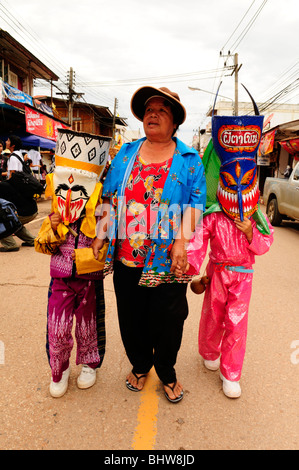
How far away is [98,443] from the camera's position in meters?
1.69

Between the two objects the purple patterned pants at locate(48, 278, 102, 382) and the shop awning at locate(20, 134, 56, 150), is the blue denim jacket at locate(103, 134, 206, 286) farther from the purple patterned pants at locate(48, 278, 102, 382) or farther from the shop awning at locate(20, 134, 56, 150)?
the shop awning at locate(20, 134, 56, 150)

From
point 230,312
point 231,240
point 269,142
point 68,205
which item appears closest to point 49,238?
point 68,205

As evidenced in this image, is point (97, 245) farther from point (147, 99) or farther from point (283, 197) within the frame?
point (283, 197)

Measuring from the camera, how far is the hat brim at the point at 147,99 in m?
1.76

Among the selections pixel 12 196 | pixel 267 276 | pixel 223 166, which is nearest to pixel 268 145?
pixel 267 276

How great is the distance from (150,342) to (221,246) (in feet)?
2.53

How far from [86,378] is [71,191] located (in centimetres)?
125

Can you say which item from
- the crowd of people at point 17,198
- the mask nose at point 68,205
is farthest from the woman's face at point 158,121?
the crowd of people at point 17,198

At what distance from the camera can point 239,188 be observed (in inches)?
75.8

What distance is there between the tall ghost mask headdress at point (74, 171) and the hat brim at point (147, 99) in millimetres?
281

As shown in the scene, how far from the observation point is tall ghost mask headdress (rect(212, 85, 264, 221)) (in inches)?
73.9

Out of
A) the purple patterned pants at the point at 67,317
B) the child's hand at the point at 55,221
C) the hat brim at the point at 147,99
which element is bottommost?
the purple patterned pants at the point at 67,317

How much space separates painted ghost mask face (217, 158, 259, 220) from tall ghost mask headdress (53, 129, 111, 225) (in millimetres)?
783

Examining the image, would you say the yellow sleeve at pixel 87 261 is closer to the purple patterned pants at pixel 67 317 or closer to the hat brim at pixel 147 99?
the purple patterned pants at pixel 67 317
